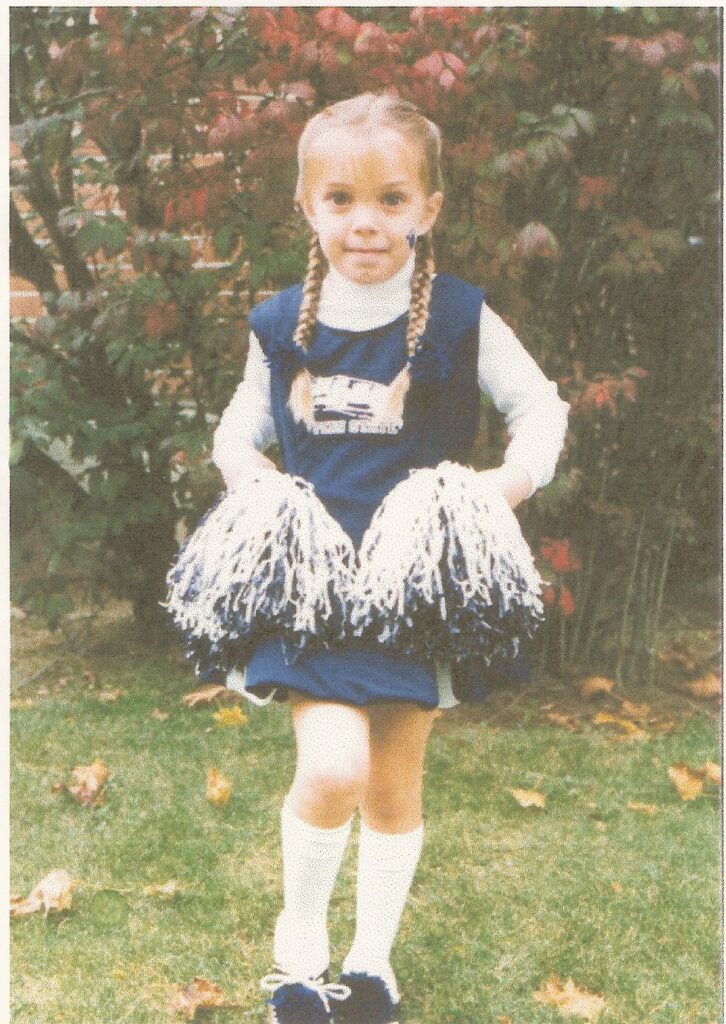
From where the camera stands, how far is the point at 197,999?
1.88 meters

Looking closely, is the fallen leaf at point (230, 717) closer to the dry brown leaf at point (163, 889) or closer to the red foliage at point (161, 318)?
the dry brown leaf at point (163, 889)

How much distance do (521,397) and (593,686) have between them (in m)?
1.11

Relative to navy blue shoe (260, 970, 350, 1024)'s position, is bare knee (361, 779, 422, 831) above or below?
above

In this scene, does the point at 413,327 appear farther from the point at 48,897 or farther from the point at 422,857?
the point at 48,897

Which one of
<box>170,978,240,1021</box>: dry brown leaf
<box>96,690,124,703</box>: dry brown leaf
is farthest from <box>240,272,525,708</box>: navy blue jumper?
<box>96,690,124,703</box>: dry brown leaf

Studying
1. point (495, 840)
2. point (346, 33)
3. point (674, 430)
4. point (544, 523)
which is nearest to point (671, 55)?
point (346, 33)

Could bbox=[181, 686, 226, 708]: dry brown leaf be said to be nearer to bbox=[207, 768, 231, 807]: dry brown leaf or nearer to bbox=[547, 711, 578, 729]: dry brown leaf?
bbox=[207, 768, 231, 807]: dry brown leaf

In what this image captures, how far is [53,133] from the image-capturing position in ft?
7.16

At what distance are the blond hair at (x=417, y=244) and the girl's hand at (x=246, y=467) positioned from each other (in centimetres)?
11

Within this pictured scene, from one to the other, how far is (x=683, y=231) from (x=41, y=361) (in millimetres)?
1334

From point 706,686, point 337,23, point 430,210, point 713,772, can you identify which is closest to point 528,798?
point 713,772

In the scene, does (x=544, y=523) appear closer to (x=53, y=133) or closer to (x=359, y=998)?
(x=359, y=998)

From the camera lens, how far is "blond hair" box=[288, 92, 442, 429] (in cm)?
166

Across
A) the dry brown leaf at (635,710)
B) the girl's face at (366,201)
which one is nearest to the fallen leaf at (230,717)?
the dry brown leaf at (635,710)
